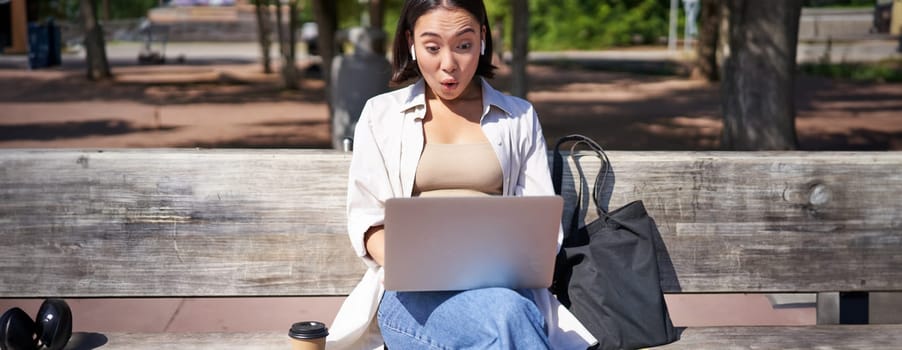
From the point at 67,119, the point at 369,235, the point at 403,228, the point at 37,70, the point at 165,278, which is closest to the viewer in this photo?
the point at 403,228

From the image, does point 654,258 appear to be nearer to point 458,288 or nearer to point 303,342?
point 458,288

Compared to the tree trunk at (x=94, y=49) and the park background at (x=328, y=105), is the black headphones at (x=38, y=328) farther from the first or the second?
the tree trunk at (x=94, y=49)

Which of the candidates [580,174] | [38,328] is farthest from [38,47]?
[580,174]

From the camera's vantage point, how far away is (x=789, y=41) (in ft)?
28.0

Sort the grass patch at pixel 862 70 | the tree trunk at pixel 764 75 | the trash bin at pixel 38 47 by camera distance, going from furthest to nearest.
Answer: the trash bin at pixel 38 47, the grass patch at pixel 862 70, the tree trunk at pixel 764 75

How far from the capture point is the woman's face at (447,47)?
317 centimetres

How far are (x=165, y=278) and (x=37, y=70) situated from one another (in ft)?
96.3

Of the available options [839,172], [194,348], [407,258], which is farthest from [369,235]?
[839,172]

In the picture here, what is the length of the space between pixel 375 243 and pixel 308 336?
349 millimetres

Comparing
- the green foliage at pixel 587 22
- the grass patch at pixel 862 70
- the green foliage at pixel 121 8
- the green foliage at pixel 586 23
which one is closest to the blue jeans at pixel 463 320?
the grass patch at pixel 862 70

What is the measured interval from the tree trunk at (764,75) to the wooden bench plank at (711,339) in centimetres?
527

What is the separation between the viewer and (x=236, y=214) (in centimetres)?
358

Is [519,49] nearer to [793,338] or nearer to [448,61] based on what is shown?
[793,338]

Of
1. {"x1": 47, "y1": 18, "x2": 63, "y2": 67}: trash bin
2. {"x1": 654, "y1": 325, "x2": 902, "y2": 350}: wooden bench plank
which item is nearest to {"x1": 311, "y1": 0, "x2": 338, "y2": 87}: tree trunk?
{"x1": 654, "y1": 325, "x2": 902, "y2": 350}: wooden bench plank
